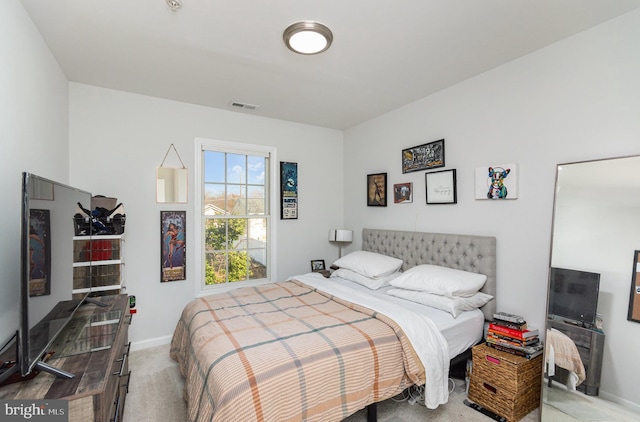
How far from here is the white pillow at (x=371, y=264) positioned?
124 inches

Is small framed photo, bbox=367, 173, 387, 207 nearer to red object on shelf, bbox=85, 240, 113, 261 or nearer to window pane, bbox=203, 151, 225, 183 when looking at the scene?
window pane, bbox=203, 151, 225, 183

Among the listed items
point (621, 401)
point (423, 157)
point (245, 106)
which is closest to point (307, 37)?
point (245, 106)

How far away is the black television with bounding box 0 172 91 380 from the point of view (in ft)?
3.58

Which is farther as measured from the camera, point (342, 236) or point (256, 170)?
point (342, 236)

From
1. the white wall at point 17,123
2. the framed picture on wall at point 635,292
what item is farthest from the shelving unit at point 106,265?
the framed picture on wall at point 635,292

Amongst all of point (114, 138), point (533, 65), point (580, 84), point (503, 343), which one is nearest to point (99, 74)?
point (114, 138)

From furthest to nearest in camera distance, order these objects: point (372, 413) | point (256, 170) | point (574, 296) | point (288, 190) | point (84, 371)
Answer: point (288, 190), point (256, 170), point (574, 296), point (372, 413), point (84, 371)

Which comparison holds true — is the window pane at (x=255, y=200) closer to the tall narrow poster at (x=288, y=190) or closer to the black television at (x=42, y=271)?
the tall narrow poster at (x=288, y=190)

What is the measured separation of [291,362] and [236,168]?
272cm

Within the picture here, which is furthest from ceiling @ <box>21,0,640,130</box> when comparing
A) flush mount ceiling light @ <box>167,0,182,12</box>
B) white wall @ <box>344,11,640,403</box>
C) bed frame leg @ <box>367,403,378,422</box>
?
bed frame leg @ <box>367,403,378,422</box>

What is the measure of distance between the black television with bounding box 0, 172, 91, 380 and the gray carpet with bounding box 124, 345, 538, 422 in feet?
→ 3.35

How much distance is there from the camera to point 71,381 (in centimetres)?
118

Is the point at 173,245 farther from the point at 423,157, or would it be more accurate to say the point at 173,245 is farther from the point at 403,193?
the point at 423,157

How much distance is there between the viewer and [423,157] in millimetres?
3240
